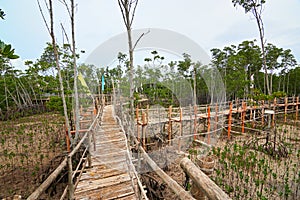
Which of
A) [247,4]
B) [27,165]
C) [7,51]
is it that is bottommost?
[27,165]

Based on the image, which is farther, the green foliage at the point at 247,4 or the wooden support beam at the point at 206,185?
the green foliage at the point at 247,4

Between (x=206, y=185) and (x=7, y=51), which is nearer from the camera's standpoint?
(x=7, y=51)

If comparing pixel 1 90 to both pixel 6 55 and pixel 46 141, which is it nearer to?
pixel 46 141

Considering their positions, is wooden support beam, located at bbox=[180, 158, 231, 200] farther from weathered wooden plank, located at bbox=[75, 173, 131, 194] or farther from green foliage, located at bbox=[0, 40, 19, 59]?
weathered wooden plank, located at bbox=[75, 173, 131, 194]

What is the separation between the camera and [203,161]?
1411 mm

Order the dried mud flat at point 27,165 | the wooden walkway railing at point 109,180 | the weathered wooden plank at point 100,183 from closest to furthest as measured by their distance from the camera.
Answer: the wooden walkway railing at point 109,180 → the weathered wooden plank at point 100,183 → the dried mud flat at point 27,165

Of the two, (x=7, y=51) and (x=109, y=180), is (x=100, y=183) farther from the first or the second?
(x=7, y=51)

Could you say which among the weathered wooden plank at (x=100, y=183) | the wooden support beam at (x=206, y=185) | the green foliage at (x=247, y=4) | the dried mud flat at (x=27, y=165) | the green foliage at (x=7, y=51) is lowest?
the dried mud flat at (x=27, y=165)

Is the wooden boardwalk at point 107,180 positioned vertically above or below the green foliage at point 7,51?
below

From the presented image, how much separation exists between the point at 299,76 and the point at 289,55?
85.3 inches

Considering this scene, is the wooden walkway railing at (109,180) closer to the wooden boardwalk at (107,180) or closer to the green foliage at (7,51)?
the wooden boardwalk at (107,180)

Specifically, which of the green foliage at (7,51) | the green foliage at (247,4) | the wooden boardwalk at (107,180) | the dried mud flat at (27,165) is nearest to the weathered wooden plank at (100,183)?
the wooden boardwalk at (107,180)

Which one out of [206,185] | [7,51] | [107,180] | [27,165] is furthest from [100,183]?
[27,165]

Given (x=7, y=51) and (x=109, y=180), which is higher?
(x=7, y=51)
